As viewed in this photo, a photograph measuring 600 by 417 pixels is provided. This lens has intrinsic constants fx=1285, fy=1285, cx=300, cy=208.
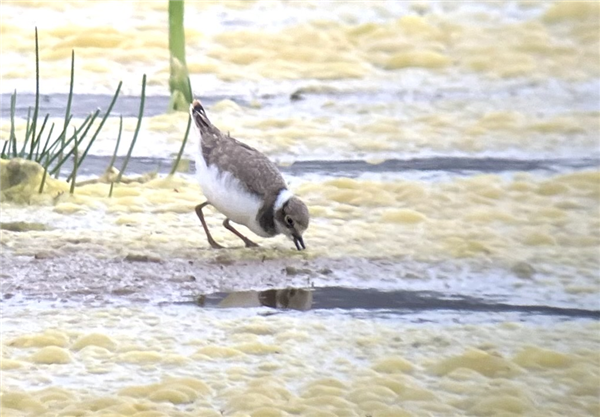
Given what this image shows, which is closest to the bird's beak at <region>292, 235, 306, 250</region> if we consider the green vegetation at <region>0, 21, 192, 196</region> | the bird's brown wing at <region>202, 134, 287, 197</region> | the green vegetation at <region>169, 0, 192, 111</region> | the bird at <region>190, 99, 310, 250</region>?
the bird at <region>190, 99, 310, 250</region>

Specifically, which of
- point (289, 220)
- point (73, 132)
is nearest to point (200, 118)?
point (289, 220)

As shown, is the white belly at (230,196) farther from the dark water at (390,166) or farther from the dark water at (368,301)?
the dark water at (390,166)

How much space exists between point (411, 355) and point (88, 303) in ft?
2.25

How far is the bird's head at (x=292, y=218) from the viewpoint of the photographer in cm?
283

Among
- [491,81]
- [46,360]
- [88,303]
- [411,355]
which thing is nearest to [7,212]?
[88,303]

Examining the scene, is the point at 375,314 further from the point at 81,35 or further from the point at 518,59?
the point at 518,59

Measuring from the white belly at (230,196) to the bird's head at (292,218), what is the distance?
0.05 m

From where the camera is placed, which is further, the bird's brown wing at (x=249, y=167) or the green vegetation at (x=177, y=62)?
the green vegetation at (x=177, y=62)

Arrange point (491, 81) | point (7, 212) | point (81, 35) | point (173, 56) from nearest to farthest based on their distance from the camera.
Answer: point (7, 212) < point (173, 56) < point (81, 35) < point (491, 81)

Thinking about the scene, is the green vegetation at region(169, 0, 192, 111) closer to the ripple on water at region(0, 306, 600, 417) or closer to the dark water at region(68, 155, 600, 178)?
the dark water at region(68, 155, 600, 178)

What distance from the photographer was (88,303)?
262 cm

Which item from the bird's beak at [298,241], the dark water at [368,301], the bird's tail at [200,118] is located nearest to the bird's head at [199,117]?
the bird's tail at [200,118]

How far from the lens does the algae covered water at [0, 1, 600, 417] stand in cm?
227

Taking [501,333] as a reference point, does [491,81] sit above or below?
above
